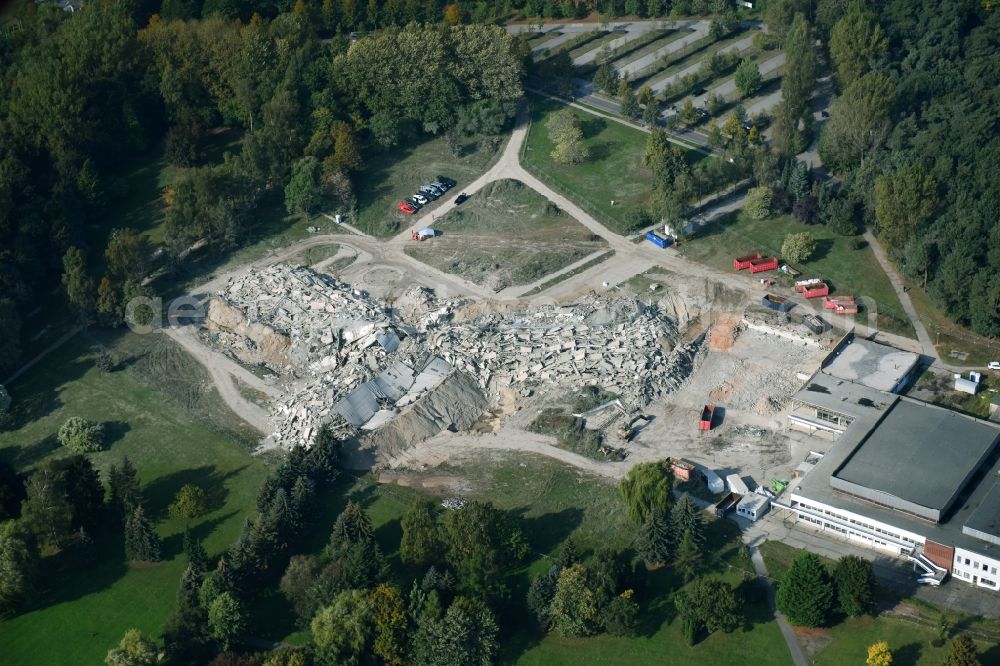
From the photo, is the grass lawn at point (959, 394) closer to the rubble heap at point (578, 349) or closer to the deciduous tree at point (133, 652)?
the rubble heap at point (578, 349)

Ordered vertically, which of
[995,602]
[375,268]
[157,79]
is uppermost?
[157,79]

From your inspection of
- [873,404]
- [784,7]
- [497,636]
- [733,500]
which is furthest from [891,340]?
[784,7]

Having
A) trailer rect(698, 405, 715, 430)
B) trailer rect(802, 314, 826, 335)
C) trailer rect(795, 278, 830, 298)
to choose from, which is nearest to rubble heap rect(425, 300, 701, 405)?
trailer rect(698, 405, 715, 430)

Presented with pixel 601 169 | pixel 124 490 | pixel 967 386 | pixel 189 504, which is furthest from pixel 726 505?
pixel 601 169

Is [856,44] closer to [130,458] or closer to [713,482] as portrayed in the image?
[713,482]

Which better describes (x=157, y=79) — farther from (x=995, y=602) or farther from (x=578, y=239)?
(x=995, y=602)

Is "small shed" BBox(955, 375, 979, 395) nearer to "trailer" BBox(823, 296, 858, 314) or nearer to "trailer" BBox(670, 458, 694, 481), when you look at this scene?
"trailer" BBox(823, 296, 858, 314)
